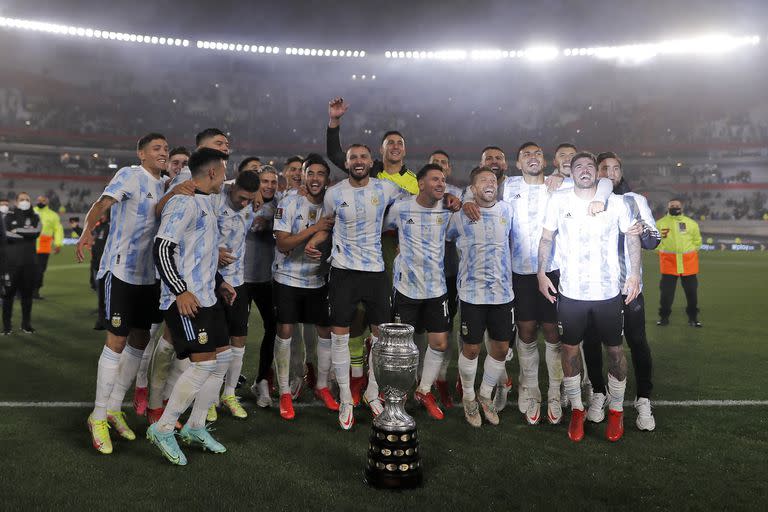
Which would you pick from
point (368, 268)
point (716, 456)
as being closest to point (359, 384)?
point (368, 268)

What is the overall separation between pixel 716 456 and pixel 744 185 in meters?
41.4

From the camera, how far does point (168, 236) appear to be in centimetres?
381

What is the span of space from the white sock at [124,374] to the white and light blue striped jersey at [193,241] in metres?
0.83

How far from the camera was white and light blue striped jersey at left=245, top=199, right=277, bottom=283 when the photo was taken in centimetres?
554

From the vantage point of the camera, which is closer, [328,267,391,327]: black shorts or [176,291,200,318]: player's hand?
[176,291,200,318]: player's hand

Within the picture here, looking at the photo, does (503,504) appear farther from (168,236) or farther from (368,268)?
(168,236)

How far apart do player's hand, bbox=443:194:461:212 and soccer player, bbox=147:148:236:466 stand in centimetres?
173

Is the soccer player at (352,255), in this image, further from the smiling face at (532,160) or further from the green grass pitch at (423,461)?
the smiling face at (532,160)

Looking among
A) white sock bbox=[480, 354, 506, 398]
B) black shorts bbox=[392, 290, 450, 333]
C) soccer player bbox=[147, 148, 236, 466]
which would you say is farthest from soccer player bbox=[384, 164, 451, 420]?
soccer player bbox=[147, 148, 236, 466]

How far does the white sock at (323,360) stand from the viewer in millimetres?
5316

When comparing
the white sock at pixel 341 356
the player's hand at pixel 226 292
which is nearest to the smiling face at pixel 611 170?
the white sock at pixel 341 356

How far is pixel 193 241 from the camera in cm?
398

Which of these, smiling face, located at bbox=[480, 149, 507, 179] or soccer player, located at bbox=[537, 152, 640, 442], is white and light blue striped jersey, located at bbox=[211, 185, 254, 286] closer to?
smiling face, located at bbox=[480, 149, 507, 179]

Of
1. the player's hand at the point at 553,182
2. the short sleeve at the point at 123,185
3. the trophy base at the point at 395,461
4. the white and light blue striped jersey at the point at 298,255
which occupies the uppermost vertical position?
the player's hand at the point at 553,182
